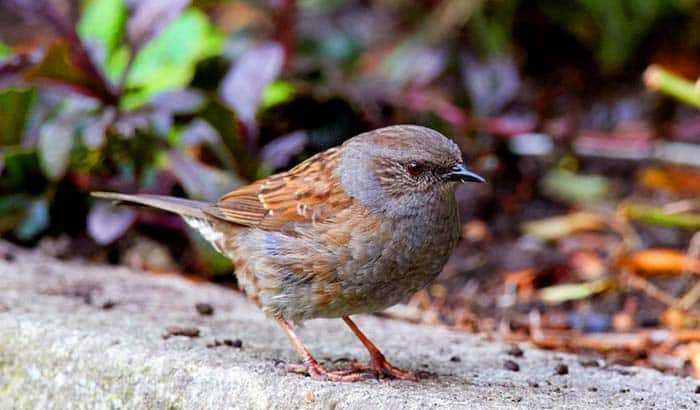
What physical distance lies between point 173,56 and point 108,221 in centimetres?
137

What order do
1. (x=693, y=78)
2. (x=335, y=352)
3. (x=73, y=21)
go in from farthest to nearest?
(x=693, y=78)
(x=73, y=21)
(x=335, y=352)

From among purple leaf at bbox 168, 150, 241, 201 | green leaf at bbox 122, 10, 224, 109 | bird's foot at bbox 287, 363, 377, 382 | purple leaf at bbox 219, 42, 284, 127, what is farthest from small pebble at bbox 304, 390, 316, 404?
green leaf at bbox 122, 10, 224, 109

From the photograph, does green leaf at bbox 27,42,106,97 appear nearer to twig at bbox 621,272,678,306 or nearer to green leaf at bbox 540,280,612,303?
green leaf at bbox 540,280,612,303

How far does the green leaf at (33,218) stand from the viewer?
570 centimetres

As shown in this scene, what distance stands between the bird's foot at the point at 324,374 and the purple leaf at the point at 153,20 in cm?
216

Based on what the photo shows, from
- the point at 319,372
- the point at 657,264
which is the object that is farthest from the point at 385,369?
the point at 657,264

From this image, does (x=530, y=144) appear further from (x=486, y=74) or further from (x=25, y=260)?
(x=25, y=260)

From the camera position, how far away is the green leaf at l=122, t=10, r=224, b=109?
6117 millimetres

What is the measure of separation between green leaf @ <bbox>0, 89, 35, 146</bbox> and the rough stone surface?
0.98 m

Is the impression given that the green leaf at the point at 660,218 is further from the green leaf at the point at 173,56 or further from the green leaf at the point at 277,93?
the green leaf at the point at 173,56

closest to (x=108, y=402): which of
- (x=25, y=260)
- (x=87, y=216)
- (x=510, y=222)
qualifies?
(x=25, y=260)

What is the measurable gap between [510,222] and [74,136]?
2.65m

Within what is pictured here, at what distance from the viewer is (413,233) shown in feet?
12.2

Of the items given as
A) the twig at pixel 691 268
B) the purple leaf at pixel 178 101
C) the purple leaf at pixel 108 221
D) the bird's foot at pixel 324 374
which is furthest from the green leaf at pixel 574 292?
the purple leaf at pixel 108 221
